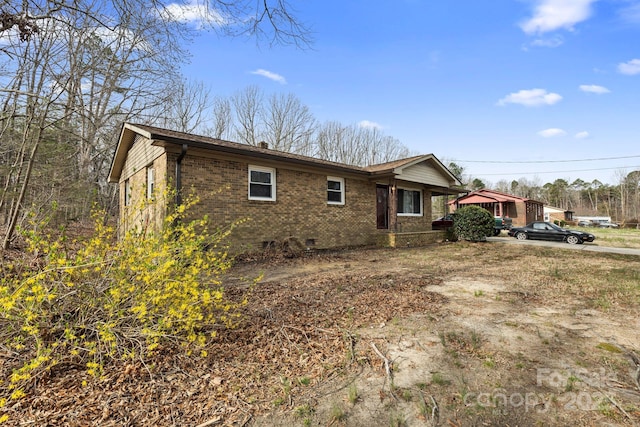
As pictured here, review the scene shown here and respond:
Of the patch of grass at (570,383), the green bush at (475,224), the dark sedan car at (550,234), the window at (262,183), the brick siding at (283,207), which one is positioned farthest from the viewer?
the dark sedan car at (550,234)

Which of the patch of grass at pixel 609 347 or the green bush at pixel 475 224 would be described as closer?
the patch of grass at pixel 609 347

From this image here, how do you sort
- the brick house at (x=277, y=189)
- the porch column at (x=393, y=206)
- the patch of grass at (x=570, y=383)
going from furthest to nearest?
the porch column at (x=393, y=206) → the brick house at (x=277, y=189) → the patch of grass at (x=570, y=383)

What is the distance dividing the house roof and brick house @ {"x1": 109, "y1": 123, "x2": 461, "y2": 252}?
3 centimetres

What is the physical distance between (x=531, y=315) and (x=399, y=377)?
2752 mm

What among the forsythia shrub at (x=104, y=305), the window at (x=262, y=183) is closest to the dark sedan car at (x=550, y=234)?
the window at (x=262, y=183)

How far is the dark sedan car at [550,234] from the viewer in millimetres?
15227

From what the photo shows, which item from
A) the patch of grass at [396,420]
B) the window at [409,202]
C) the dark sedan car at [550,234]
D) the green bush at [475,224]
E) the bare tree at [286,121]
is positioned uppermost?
the bare tree at [286,121]

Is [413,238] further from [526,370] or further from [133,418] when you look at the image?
[133,418]

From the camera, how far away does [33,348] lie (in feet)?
8.54

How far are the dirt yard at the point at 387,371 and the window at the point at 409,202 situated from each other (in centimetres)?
978

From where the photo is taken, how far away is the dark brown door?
13859mm

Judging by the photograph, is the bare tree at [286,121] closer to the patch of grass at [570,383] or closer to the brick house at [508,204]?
the brick house at [508,204]

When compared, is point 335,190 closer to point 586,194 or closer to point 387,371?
point 387,371

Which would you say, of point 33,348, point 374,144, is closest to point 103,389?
point 33,348
